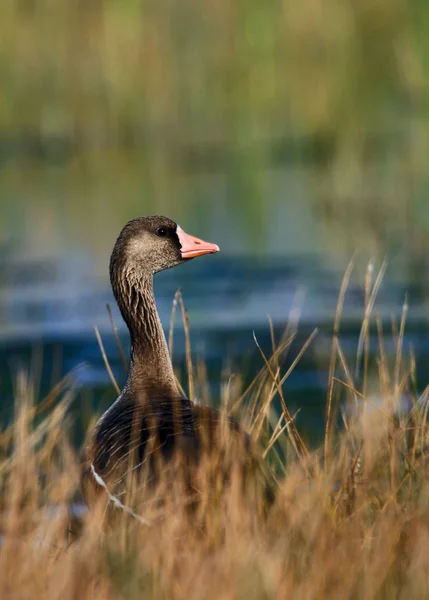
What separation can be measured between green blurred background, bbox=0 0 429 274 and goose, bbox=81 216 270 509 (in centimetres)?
1080

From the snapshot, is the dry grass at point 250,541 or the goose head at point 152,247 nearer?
the dry grass at point 250,541

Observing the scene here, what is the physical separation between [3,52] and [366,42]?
7.47m

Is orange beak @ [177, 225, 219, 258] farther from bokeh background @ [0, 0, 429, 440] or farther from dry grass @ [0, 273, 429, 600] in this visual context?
bokeh background @ [0, 0, 429, 440]

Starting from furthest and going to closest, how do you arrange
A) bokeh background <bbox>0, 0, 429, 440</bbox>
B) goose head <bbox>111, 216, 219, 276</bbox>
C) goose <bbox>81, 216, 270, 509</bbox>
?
bokeh background <bbox>0, 0, 429, 440</bbox>
goose head <bbox>111, 216, 219, 276</bbox>
goose <bbox>81, 216, 270, 509</bbox>

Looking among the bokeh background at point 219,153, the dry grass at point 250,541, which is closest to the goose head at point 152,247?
the dry grass at point 250,541

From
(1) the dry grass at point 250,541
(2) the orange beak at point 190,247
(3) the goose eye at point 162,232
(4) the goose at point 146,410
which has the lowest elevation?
(1) the dry grass at point 250,541

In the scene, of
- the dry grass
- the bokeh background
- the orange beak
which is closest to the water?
the bokeh background

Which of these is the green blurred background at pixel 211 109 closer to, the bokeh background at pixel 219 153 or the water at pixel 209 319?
the bokeh background at pixel 219 153

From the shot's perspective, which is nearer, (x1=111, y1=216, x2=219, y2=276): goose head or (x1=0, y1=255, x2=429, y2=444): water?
(x1=111, y1=216, x2=219, y2=276): goose head

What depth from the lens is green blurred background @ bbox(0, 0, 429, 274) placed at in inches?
760

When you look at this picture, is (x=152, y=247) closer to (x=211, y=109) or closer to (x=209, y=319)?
(x=209, y=319)

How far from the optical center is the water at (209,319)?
36.3 ft

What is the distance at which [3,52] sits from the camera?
22234 mm

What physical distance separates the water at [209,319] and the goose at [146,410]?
106 inches
